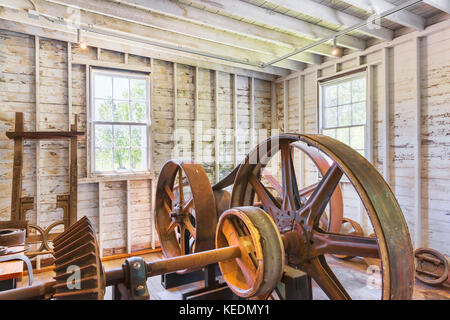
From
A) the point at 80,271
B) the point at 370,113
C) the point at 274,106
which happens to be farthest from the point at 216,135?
the point at 80,271

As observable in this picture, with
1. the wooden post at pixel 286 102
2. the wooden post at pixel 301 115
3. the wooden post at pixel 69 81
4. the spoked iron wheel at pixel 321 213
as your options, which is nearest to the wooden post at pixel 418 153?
the wooden post at pixel 301 115

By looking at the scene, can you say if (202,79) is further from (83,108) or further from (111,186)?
(111,186)

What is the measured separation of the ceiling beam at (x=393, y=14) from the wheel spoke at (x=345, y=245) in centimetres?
224

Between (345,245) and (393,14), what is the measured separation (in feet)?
9.14

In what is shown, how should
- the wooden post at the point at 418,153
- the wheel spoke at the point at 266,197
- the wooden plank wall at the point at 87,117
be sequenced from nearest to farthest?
1. the wheel spoke at the point at 266,197
2. the wooden post at the point at 418,153
3. the wooden plank wall at the point at 87,117

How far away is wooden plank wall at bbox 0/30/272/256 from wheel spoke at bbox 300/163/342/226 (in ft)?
9.96

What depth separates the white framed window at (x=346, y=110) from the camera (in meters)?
4.04

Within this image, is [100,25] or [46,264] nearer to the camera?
[100,25]

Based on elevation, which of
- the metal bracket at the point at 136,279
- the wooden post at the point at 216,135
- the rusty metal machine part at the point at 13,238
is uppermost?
the wooden post at the point at 216,135

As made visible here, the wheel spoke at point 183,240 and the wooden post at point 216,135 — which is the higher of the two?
the wooden post at point 216,135

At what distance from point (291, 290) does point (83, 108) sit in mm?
3703

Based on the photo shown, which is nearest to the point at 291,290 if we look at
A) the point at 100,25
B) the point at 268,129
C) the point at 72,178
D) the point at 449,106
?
the point at 72,178

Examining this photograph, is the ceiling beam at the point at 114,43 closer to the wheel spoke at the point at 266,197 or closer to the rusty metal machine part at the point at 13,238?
the rusty metal machine part at the point at 13,238

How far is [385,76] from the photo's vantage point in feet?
11.9
